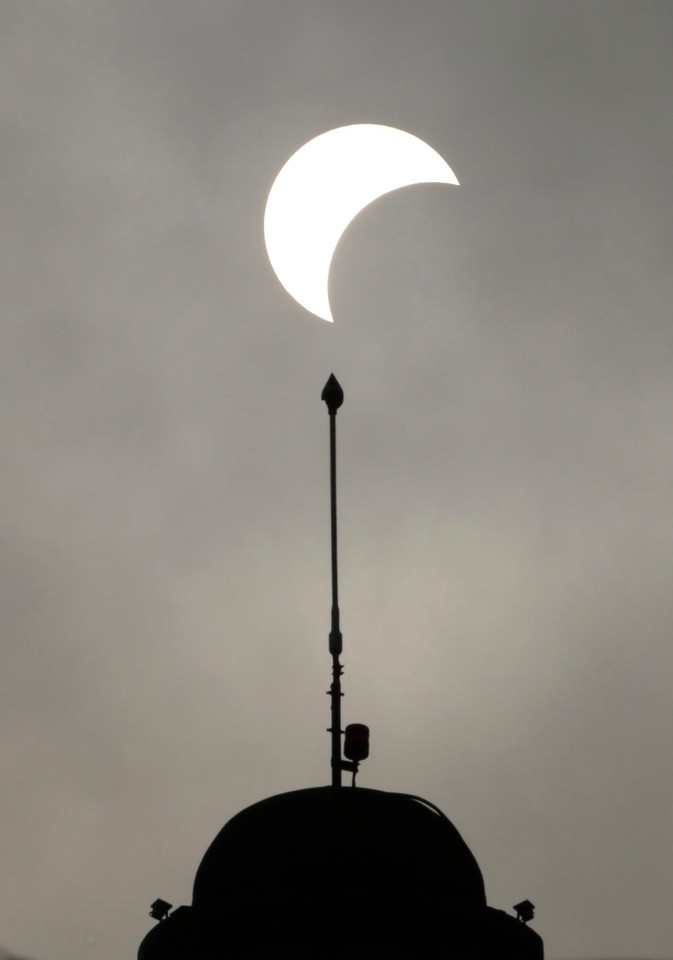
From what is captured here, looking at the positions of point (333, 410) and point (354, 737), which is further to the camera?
point (333, 410)

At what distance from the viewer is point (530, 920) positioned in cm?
2283

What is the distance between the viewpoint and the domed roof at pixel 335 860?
68.3ft

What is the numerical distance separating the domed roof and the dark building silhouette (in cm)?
2

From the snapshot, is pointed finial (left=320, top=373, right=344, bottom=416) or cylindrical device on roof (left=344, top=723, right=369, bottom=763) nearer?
cylindrical device on roof (left=344, top=723, right=369, bottom=763)

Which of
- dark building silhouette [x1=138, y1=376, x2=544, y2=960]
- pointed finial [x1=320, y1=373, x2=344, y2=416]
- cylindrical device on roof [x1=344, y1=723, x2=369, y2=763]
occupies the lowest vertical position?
dark building silhouette [x1=138, y1=376, x2=544, y2=960]

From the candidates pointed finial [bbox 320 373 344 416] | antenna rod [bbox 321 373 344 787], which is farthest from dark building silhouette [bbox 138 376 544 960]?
pointed finial [bbox 320 373 344 416]

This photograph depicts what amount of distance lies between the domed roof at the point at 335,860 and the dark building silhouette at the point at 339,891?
0.06 feet

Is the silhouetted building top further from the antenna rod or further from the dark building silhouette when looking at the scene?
the antenna rod

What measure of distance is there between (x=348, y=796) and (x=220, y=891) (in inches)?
105

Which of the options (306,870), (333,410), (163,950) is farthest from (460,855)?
(333,410)

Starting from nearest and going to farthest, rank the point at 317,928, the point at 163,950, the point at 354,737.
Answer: the point at 317,928, the point at 163,950, the point at 354,737

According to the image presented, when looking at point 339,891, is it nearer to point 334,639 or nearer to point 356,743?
point 356,743

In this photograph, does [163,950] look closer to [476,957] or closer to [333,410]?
[476,957]

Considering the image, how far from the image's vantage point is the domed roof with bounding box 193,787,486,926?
20.8 m
